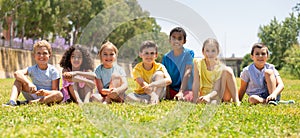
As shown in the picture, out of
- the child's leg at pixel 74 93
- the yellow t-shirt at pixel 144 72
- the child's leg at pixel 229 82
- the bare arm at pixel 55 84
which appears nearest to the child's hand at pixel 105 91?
the child's leg at pixel 74 93

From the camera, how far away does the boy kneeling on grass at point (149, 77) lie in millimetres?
5957

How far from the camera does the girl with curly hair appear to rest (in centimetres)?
559

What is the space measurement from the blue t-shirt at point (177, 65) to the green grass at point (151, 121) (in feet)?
3.12

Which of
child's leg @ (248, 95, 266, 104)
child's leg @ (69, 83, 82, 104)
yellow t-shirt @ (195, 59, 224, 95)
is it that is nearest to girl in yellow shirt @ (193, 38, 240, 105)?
yellow t-shirt @ (195, 59, 224, 95)

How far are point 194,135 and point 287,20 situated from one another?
50.8 metres

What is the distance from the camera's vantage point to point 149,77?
20.1 ft

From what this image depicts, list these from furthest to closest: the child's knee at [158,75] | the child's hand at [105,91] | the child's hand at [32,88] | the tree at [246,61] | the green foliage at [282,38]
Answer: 1. the tree at [246,61]
2. the green foliage at [282,38]
3. the child's knee at [158,75]
4. the child's hand at [105,91]
5. the child's hand at [32,88]

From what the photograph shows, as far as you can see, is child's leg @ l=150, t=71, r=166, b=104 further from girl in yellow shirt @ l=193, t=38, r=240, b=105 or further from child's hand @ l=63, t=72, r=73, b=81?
child's hand @ l=63, t=72, r=73, b=81

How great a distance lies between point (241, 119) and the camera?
4.47 meters

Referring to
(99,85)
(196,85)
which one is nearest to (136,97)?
(99,85)

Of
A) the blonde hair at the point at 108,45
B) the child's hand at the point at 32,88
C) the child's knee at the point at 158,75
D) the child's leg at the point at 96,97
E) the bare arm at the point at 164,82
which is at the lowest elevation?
the child's leg at the point at 96,97

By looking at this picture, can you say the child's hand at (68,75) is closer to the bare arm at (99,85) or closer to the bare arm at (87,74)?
the bare arm at (87,74)

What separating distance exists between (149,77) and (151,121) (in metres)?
1.96

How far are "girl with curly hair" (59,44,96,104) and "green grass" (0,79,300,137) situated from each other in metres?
0.52
